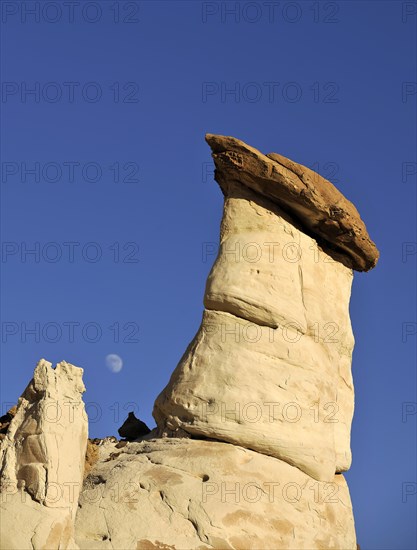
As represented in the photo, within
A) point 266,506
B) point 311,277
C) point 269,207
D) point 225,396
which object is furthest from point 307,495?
point 269,207

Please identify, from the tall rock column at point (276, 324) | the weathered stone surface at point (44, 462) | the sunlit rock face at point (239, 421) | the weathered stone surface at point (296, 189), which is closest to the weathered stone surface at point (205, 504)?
the sunlit rock face at point (239, 421)

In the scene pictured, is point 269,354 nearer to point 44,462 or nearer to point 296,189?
point 296,189

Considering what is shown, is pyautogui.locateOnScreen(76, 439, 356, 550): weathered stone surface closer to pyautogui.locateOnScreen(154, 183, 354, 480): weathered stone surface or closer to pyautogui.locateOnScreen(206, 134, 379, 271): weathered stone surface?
pyautogui.locateOnScreen(154, 183, 354, 480): weathered stone surface

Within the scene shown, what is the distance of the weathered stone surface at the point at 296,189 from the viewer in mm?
15781

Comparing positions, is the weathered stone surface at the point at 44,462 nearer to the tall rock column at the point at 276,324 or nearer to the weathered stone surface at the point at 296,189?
the tall rock column at the point at 276,324

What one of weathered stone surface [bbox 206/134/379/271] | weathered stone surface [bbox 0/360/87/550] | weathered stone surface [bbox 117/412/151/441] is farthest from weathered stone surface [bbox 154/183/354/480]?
weathered stone surface [bbox 0/360/87/550]

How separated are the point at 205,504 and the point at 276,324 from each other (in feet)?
10.7

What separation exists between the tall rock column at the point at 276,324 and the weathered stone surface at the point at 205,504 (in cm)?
39

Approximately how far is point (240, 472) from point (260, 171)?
495 centimetres

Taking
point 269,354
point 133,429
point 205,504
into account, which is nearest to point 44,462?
point 205,504

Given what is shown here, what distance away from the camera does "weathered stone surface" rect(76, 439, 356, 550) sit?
12.7m

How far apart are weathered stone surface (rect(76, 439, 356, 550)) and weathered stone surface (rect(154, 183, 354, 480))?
0.40 meters

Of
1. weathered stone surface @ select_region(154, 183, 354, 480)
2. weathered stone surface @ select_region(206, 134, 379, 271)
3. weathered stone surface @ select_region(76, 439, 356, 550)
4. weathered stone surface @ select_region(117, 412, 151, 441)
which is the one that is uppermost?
weathered stone surface @ select_region(206, 134, 379, 271)

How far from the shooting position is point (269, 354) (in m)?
14.6
